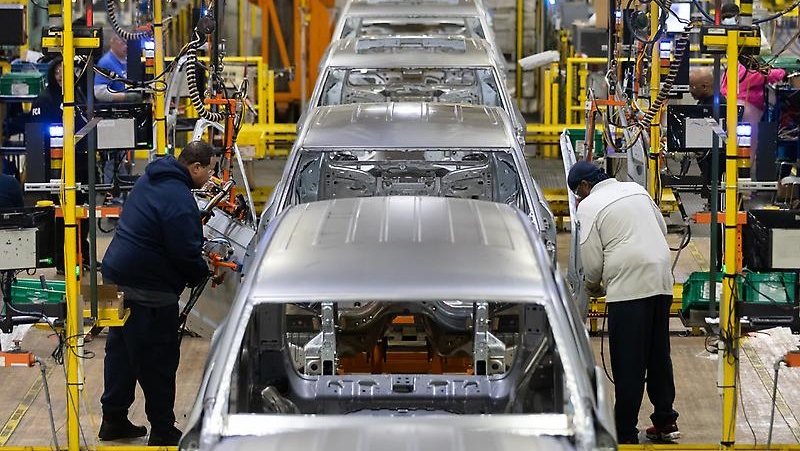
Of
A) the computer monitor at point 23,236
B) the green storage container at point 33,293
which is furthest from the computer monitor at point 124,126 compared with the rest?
the computer monitor at point 23,236

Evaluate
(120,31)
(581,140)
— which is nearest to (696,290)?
(581,140)

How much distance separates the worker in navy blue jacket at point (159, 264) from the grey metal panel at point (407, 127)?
1149 mm

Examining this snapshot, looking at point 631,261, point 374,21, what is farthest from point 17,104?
point 631,261

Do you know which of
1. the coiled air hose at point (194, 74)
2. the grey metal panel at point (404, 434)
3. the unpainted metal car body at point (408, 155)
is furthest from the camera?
the coiled air hose at point (194, 74)

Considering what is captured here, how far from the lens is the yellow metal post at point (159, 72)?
30.2 feet

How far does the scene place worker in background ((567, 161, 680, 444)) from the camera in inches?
269

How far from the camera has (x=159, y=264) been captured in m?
6.78

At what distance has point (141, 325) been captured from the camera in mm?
6832

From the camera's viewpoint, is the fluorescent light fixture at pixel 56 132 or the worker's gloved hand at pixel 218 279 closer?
the fluorescent light fixture at pixel 56 132

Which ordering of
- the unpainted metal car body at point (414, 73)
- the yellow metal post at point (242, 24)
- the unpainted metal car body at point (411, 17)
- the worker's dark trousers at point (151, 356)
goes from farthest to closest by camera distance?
the yellow metal post at point (242, 24), the unpainted metal car body at point (411, 17), the unpainted metal car body at point (414, 73), the worker's dark trousers at point (151, 356)

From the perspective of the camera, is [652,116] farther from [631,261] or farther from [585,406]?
[585,406]

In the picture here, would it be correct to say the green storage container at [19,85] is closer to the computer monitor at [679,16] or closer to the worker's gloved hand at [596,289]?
the computer monitor at [679,16]

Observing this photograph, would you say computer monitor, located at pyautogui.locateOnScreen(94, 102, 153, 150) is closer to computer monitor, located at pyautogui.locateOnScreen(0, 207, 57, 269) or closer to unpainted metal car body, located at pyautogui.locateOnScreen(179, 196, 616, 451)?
computer monitor, located at pyautogui.locateOnScreen(0, 207, 57, 269)

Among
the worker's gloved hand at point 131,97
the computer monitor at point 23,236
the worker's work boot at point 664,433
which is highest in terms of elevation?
the worker's gloved hand at point 131,97
